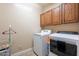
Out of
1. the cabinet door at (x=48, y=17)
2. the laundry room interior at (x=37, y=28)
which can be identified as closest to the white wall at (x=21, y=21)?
the laundry room interior at (x=37, y=28)

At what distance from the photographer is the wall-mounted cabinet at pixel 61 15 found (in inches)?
64.2

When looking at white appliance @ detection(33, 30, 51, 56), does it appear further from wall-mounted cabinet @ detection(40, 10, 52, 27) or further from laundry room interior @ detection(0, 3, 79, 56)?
wall-mounted cabinet @ detection(40, 10, 52, 27)

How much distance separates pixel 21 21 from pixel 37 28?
0.25 m

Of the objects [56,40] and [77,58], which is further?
[56,40]

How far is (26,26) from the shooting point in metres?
1.76

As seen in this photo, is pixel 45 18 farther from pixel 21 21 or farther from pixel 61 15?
pixel 21 21

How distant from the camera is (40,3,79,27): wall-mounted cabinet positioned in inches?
64.2

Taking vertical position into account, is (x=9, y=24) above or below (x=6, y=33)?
above

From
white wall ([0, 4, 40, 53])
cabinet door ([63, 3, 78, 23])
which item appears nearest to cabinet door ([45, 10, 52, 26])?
white wall ([0, 4, 40, 53])

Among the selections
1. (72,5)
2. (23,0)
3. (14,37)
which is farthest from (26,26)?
(72,5)

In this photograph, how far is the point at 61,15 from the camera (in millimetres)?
1707

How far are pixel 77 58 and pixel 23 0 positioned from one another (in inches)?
42.4

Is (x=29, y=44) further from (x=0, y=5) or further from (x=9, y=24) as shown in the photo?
(x=0, y=5)

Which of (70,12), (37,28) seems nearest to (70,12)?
(70,12)
